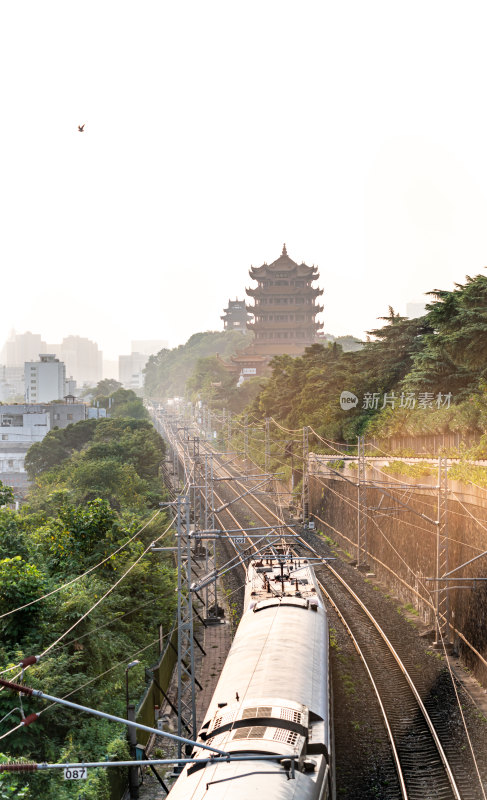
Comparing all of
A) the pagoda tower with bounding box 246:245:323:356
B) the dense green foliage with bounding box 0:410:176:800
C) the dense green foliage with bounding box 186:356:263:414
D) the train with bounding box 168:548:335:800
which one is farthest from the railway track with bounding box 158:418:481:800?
the pagoda tower with bounding box 246:245:323:356

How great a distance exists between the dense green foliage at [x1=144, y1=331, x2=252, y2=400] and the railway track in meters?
124

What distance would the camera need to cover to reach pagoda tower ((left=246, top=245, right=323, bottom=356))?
10594cm

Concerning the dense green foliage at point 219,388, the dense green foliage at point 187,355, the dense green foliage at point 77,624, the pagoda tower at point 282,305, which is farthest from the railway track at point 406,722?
the dense green foliage at point 187,355

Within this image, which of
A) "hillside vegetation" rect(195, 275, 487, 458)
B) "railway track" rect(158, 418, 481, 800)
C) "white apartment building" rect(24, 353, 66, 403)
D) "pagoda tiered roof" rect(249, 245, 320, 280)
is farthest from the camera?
"white apartment building" rect(24, 353, 66, 403)

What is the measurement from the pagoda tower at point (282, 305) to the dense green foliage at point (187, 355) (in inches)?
1527

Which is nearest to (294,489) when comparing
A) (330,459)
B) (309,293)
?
(330,459)

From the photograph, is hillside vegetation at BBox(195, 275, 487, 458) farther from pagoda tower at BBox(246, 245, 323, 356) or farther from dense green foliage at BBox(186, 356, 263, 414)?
pagoda tower at BBox(246, 245, 323, 356)

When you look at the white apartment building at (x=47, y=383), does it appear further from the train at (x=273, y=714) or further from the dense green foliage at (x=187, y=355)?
the train at (x=273, y=714)

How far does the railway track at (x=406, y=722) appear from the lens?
44.2 feet

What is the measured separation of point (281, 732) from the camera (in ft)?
32.1

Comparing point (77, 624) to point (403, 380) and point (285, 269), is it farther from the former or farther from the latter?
point (285, 269)

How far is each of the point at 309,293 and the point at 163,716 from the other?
3649 inches

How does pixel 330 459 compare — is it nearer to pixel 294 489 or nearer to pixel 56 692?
pixel 294 489

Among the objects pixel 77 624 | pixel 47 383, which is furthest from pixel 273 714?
pixel 47 383
